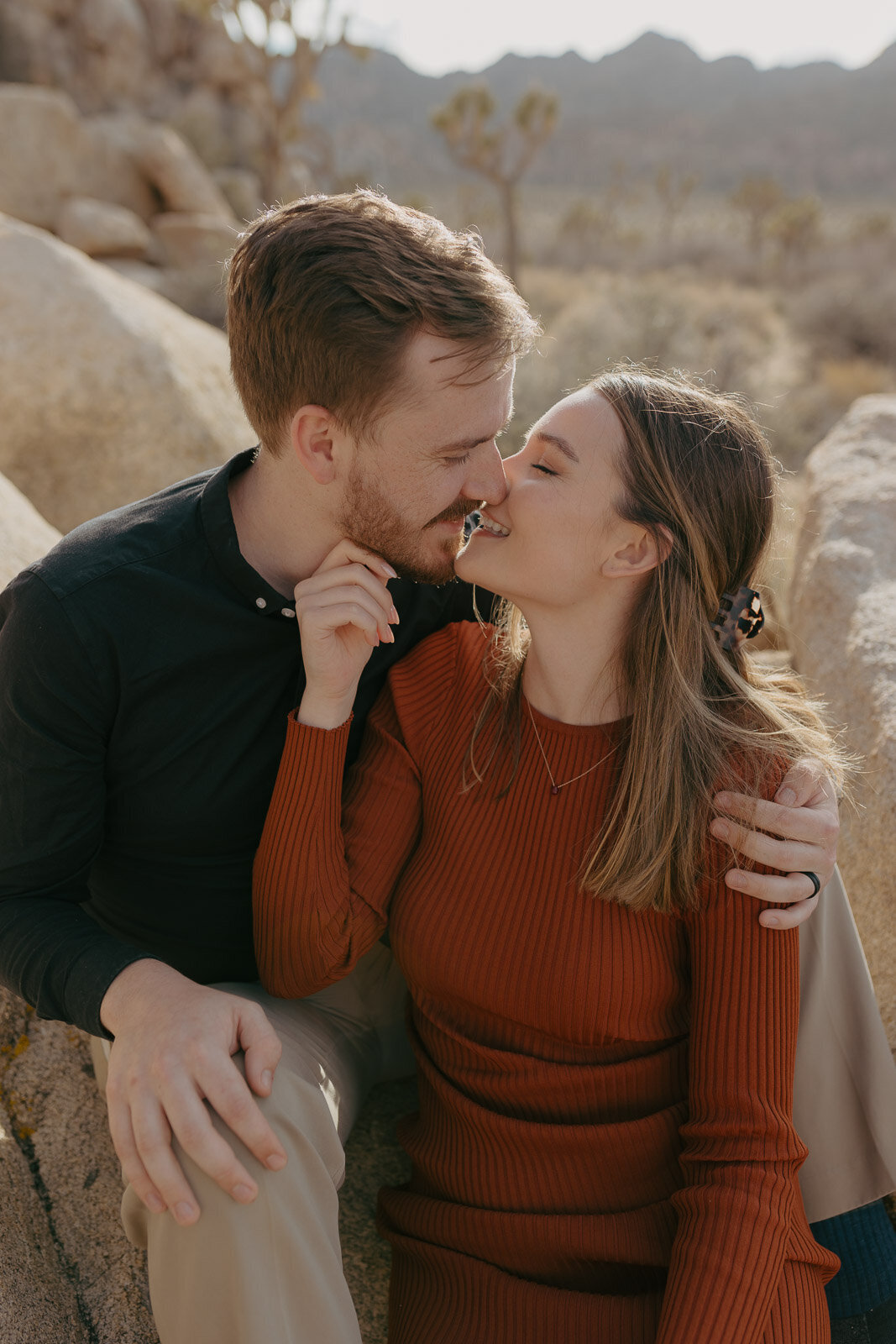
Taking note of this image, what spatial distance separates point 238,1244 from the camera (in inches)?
57.7

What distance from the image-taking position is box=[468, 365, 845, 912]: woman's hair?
5.93ft

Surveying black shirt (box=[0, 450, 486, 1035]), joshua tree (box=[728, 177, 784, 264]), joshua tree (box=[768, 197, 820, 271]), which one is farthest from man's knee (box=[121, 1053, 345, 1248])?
joshua tree (box=[728, 177, 784, 264])

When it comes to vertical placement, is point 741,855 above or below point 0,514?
below

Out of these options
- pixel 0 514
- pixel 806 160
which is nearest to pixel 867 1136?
pixel 0 514

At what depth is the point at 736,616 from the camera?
6.56 feet

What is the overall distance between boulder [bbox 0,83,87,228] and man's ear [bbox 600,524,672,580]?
14.2 meters

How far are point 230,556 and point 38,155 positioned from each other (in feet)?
48.8

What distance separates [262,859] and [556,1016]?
0.63 m

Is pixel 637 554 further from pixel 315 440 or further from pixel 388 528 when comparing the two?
pixel 315 440

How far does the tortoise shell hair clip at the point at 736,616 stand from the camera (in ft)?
6.54

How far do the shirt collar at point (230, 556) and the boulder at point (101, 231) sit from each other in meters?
12.4

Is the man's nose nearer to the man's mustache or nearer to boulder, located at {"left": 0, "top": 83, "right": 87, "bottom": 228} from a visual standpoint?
the man's mustache

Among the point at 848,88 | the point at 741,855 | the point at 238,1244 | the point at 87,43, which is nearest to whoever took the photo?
the point at 238,1244

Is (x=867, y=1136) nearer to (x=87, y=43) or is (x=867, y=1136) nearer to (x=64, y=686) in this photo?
(x=64, y=686)
